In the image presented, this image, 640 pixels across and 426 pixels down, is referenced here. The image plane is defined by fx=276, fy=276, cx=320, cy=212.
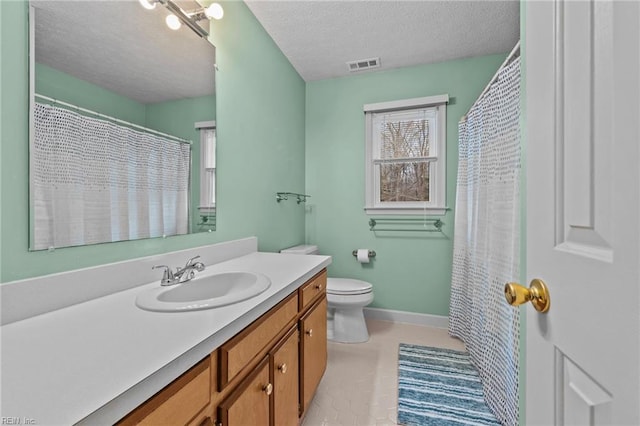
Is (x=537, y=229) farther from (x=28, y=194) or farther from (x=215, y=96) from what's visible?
(x=215, y=96)

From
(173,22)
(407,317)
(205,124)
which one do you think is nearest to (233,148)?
(205,124)

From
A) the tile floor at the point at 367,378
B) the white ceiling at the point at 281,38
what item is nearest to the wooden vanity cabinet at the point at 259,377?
the tile floor at the point at 367,378

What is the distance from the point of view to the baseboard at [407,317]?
8.29 feet

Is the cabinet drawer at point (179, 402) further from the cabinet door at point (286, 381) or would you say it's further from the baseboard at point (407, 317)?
the baseboard at point (407, 317)

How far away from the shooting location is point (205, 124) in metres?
1.46

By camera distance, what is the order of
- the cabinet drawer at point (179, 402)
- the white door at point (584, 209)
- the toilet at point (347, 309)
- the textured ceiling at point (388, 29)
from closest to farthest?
1. the white door at point (584, 209)
2. the cabinet drawer at point (179, 402)
3. the textured ceiling at point (388, 29)
4. the toilet at point (347, 309)

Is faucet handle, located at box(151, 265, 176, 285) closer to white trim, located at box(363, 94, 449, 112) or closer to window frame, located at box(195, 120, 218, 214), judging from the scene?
window frame, located at box(195, 120, 218, 214)

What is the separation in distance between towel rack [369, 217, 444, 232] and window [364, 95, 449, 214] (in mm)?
77

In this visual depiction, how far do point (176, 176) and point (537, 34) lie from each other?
4.40 feet

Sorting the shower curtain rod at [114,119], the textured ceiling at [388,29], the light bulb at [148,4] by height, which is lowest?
the shower curtain rod at [114,119]

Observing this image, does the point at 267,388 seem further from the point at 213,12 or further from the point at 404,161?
the point at 404,161

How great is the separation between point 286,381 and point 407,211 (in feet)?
6.25

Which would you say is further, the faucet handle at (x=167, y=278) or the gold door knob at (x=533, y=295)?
the faucet handle at (x=167, y=278)

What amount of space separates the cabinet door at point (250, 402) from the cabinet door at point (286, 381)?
0.06m
